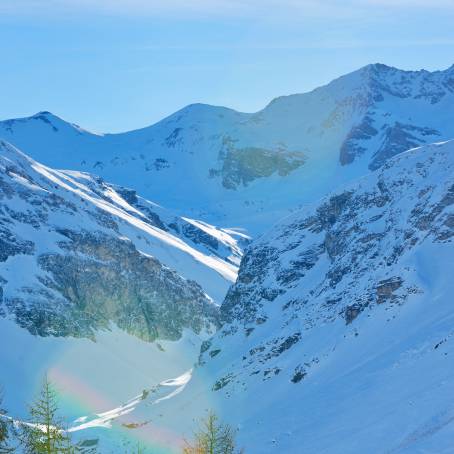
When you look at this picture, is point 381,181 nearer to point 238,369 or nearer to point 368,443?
point 238,369

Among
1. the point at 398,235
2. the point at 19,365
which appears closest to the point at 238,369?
the point at 398,235

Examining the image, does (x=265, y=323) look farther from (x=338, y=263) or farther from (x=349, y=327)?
(x=349, y=327)

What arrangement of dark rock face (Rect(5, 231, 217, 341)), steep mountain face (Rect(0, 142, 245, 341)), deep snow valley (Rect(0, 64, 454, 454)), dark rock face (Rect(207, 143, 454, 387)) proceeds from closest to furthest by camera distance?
deep snow valley (Rect(0, 64, 454, 454)) → dark rock face (Rect(207, 143, 454, 387)) → dark rock face (Rect(5, 231, 217, 341)) → steep mountain face (Rect(0, 142, 245, 341))

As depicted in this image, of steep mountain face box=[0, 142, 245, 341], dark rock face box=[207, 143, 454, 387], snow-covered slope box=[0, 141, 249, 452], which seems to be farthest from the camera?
steep mountain face box=[0, 142, 245, 341]

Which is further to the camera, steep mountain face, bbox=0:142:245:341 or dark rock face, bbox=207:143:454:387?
steep mountain face, bbox=0:142:245:341

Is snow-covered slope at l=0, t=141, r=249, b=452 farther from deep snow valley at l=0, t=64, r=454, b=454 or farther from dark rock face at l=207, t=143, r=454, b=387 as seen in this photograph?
dark rock face at l=207, t=143, r=454, b=387

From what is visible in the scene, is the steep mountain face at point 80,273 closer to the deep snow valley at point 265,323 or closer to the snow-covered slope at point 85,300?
the snow-covered slope at point 85,300

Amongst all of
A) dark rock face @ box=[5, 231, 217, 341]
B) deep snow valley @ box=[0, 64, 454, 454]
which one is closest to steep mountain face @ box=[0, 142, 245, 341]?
dark rock face @ box=[5, 231, 217, 341]

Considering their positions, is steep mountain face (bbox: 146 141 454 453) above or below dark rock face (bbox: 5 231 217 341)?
above
